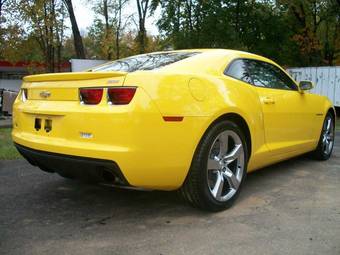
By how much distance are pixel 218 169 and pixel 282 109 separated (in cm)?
137

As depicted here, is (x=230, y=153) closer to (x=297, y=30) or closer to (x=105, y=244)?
(x=105, y=244)

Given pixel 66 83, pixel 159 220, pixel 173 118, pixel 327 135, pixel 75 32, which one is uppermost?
pixel 75 32

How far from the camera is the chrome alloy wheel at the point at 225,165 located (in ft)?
12.1

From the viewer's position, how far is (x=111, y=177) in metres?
3.34

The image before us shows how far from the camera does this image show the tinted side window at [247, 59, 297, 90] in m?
4.50

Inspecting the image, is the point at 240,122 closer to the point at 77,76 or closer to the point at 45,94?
the point at 77,76

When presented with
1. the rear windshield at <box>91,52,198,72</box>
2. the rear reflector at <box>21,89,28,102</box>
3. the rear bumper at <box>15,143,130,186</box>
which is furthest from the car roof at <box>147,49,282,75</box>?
the rear reflector at <box>21,89,28,102</box>

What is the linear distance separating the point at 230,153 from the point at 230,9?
20853 millimetres

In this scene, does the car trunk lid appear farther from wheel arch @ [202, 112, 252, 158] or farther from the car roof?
wheel arch @ [202, 112, 252, 158]

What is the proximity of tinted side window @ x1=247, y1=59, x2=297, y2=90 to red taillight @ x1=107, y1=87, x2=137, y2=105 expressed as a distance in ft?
5.59

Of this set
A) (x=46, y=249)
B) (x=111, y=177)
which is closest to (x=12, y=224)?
(x=46, y=249)

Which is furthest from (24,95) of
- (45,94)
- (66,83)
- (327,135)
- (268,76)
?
(327,135)

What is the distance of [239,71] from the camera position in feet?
13.9

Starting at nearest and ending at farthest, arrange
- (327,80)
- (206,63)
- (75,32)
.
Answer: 1. (206,63)
2. (327,80)
3. (75,32)
